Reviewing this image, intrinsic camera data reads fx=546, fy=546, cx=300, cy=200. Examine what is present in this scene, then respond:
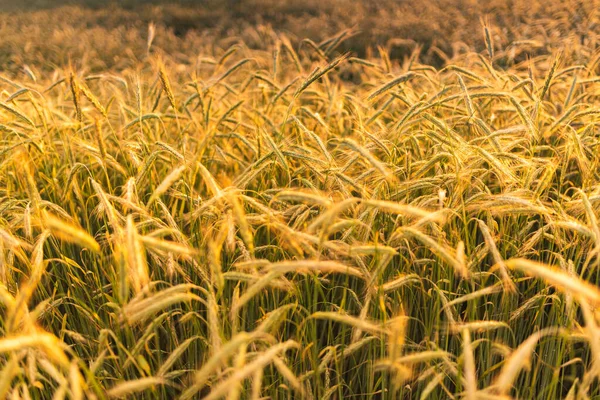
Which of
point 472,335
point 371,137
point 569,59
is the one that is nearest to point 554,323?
point 472,335

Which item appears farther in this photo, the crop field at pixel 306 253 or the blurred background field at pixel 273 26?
the blurred background field at pixel 273 26

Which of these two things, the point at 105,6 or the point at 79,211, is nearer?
the point at 79,211

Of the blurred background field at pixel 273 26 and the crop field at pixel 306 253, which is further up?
the blurred background field at pixel 273 26

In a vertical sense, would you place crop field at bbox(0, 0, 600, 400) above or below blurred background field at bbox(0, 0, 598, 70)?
below

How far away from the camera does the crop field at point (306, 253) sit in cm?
122

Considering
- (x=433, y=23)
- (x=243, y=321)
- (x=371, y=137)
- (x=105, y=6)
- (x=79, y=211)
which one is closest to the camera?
(x=243, y=321)

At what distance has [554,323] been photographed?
1705mm

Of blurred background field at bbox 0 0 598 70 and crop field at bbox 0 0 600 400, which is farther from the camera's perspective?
blurred background field at bbox 0 0 598 70

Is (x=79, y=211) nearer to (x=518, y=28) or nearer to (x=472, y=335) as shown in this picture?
(x=472, y=335)

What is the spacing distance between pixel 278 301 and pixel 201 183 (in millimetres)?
891

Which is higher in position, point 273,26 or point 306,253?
point 273,26

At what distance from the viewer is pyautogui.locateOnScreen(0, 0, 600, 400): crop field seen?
1.22 meters

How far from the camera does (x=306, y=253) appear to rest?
1.82 metres

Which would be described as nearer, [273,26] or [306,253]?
[306,253]
